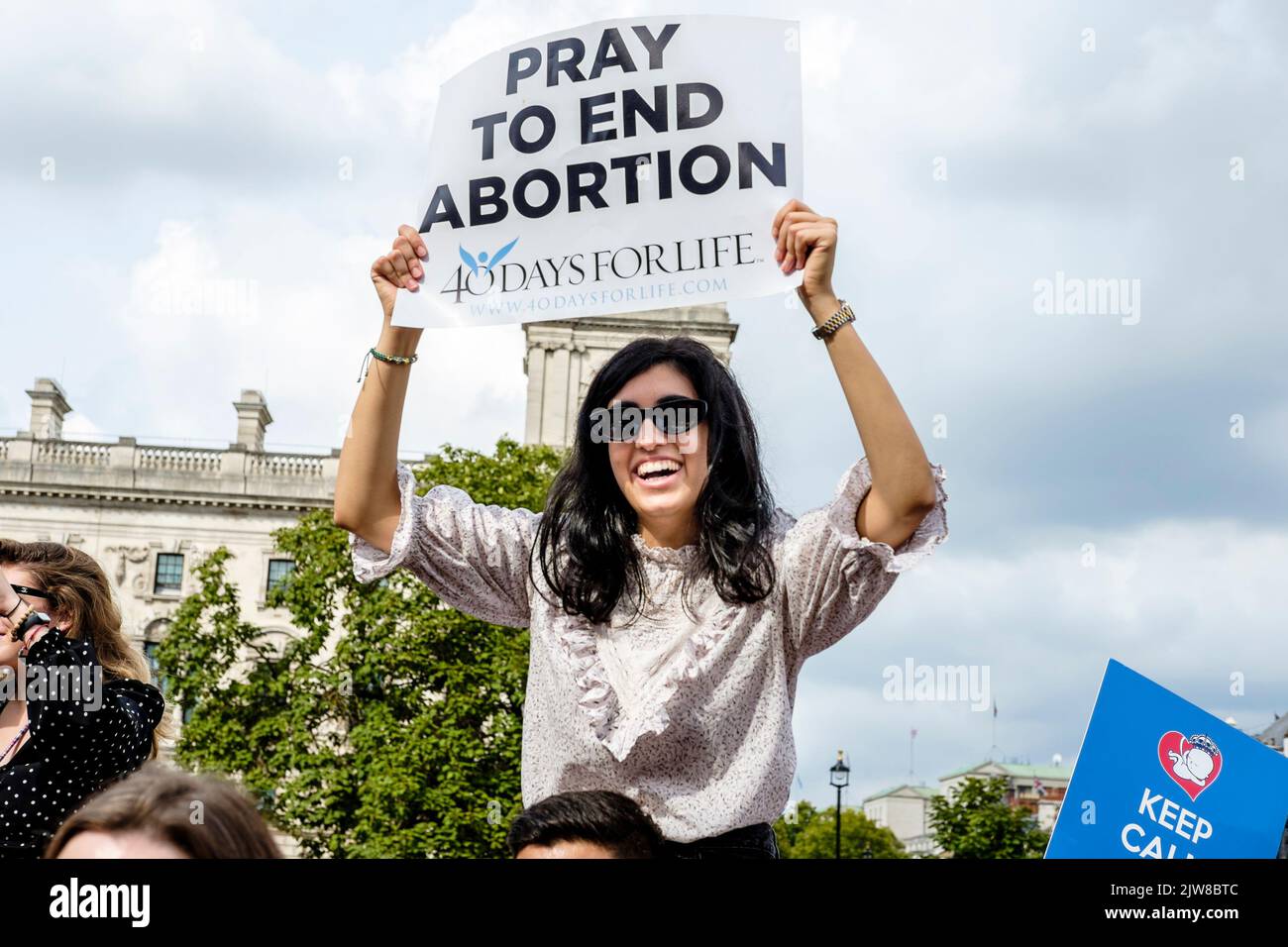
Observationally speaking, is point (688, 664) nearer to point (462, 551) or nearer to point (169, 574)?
point (462, 551)

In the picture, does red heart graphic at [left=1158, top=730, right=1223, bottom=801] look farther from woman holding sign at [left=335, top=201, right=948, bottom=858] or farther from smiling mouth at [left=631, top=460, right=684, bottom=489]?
smiling mouth at [left=631, top=460, right=684, bottom=489]

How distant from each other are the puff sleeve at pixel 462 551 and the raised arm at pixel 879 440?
82 centimetres

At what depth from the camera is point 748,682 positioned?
2.96 m

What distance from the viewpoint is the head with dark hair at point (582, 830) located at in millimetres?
2453

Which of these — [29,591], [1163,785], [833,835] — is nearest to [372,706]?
[29,591]

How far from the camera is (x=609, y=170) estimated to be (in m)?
3.46

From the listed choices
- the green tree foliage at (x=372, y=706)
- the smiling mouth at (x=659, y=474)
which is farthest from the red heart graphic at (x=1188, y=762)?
the green tree foliage at (x=372, y=706)

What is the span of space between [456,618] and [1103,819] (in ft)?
73.4

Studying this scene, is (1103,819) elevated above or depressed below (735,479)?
below

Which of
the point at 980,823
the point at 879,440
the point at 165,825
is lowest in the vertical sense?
the point at 980,823

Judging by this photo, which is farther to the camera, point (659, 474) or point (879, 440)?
point (659, 474)

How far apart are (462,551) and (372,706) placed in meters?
23.1
